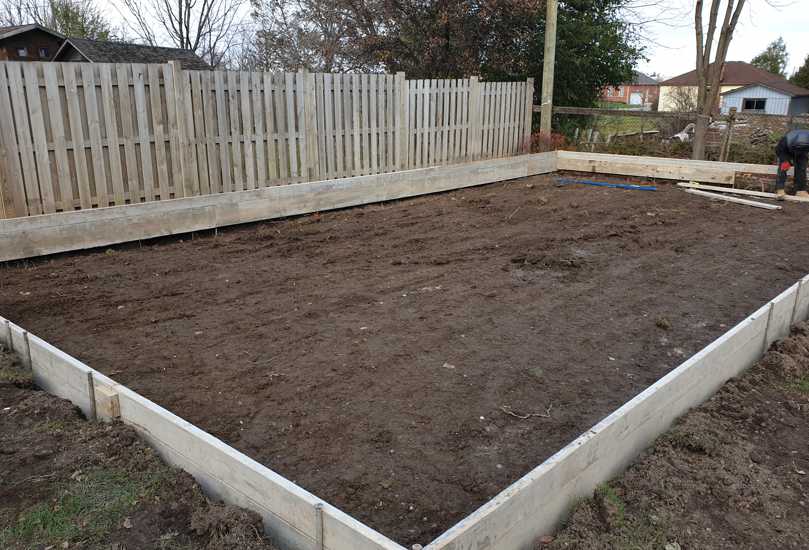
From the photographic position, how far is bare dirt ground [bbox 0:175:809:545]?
145 inches

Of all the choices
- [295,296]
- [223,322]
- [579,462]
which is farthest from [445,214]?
[579,462]

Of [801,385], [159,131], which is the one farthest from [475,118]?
[801,385]

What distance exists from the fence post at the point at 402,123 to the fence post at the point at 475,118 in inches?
75.1

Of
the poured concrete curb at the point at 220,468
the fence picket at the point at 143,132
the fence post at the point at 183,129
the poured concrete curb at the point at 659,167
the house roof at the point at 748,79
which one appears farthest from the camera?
the house roof at the point at 748,79

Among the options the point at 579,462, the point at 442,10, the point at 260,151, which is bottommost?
the point at 579,462

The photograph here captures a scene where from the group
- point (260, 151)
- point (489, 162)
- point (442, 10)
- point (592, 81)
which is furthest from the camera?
point (592, 81)

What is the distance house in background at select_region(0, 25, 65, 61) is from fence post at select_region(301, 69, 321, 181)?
23.2 m

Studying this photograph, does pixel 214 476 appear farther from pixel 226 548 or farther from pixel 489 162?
pixel 489 162

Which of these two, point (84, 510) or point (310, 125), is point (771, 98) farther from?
point (84, 510)

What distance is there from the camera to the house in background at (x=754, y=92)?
155 feet

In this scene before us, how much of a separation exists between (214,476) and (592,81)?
1682 cm

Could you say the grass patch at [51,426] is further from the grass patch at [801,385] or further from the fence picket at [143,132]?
the fence picket at [143,132]

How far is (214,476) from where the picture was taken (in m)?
3.18

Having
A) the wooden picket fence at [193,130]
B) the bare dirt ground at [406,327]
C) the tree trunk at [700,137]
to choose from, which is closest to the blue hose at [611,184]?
the wooden picket fence at [193,130]
